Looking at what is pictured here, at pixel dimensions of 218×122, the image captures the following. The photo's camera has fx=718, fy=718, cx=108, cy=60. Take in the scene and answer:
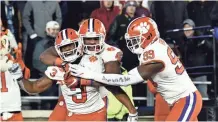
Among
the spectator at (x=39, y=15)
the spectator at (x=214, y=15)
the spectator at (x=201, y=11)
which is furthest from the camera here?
the spectator at (x=201, y=11)

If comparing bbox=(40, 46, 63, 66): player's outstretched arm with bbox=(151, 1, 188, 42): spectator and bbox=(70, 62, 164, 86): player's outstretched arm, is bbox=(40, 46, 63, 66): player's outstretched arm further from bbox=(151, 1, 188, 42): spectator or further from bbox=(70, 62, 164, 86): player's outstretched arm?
bbox=(151, 1, 188, 42): spectator

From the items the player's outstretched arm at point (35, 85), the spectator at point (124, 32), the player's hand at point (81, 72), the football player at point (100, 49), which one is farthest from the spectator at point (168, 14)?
the player's hand at point (81, 72)

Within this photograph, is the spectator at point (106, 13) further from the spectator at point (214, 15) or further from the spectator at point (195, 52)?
the spectator at point (214, 15)

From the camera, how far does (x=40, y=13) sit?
954cm

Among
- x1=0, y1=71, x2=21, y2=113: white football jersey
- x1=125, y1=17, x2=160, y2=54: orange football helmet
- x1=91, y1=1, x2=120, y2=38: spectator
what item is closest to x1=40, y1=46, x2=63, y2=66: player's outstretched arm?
x1=0, y1=71, x2=21, y2=113: white football jersey

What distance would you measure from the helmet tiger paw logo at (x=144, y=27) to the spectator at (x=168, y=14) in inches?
108

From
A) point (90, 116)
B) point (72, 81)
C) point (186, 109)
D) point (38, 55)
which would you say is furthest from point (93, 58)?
point (38, 55)

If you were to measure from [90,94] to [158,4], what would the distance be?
3012mm

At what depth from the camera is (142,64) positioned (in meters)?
6.60

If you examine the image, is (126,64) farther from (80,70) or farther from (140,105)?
(80,70)

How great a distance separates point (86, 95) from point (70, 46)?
500 millimetres

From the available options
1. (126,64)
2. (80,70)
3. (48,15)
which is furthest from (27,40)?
(80,70)

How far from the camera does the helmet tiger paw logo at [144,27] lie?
673cm

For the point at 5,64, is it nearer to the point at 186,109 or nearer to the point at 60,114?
the point at 60,114
